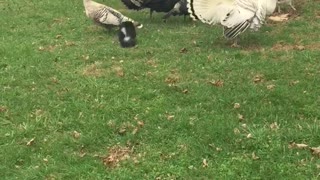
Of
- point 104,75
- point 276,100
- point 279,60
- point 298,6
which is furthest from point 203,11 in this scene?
point 298,6

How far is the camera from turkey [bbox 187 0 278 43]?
8453 millimetres

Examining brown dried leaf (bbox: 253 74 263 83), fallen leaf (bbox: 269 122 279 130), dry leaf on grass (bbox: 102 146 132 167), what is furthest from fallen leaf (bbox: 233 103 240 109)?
dry leaf on grass (bbox: 102 146 132 167)

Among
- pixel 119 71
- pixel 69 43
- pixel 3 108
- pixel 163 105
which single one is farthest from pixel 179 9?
pixel 3 108

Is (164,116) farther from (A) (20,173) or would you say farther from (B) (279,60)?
(B) (279,60)

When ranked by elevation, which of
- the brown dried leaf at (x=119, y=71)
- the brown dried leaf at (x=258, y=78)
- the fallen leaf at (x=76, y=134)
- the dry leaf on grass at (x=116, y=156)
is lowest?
the brown dried leaf at (x=119, y=71)

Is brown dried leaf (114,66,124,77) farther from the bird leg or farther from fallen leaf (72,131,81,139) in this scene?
the bird leg

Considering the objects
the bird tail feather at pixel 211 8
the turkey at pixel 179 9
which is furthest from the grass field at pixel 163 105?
the turkey at pixel 179 9

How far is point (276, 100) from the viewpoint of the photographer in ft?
21.6

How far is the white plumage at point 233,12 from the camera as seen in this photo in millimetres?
8453

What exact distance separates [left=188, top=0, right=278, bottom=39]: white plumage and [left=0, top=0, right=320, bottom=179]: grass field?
1.43 feet

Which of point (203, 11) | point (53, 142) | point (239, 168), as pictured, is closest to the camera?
point (239, 168)

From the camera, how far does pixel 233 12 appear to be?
27.8ft

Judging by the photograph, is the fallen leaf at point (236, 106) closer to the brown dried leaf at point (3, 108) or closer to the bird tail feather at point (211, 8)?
the bird tail feather at point (211, 8)

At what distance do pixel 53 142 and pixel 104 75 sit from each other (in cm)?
213
